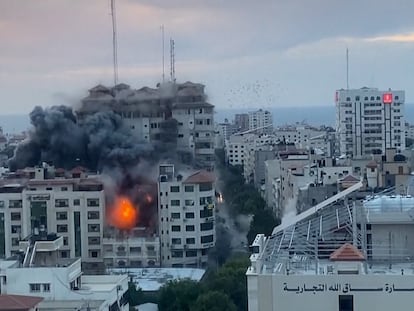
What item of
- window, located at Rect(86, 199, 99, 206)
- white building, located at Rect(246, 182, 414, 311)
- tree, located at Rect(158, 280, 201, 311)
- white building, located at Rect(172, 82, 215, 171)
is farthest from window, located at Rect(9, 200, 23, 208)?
white building, located at Rect(246, 182, 414, 311)

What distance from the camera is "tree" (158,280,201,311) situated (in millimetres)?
12930

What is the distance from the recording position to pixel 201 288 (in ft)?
42.9

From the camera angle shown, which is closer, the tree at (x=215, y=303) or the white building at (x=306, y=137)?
the tree at (x=215, y=303)

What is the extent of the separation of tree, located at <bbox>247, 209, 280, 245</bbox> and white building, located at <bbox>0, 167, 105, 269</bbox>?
2788 mm

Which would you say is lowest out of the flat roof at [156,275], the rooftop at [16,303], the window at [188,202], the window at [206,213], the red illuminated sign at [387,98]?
the flat roof at [156,275]

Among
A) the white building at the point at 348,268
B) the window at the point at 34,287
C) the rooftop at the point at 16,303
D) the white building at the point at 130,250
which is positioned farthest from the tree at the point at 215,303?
the white building at the point at 348,268

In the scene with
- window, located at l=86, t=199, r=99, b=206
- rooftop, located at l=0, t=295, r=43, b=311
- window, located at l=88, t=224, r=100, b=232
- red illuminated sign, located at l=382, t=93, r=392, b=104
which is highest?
red illuminated sign, located at l=382, t=93, r=392, b=104

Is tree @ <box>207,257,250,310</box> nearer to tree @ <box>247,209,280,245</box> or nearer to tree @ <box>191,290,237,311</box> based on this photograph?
tree @ <box>191,290,237,311</box>

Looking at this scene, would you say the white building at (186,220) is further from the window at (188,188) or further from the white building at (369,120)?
the white building at (369,120)

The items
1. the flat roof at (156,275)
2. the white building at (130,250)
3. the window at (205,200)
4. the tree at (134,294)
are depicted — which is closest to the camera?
the tree at (134,294)

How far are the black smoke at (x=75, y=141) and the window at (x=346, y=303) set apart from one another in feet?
51.1

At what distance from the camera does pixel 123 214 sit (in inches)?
719

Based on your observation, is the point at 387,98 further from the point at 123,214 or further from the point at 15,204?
the point at 15,204

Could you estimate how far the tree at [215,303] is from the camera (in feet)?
39.1
